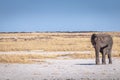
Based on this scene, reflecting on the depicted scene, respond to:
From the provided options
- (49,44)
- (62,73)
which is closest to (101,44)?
(62,73)

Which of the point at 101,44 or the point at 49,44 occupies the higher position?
the point at 101,44

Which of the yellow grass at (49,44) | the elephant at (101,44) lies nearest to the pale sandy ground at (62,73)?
the elephant at (101,44)

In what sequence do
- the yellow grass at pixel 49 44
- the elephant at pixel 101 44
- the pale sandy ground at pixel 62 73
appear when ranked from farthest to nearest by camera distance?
the yellow grass at pixel 49 44
the elephant at pixel 101 44
the pale sandy ground at pixel 62 73

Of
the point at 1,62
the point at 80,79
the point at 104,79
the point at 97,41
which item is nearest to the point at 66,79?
the point at 80,79

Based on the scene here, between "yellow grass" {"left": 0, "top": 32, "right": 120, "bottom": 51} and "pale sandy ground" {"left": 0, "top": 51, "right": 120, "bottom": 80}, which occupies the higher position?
"pale sandy ground" {"left": 0, "top": 51, "right": 120, "bottom": 80}

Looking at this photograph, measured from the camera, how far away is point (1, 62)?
2852 centimetres

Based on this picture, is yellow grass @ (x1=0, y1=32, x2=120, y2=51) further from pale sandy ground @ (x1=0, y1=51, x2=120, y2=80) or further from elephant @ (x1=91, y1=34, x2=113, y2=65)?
pale sandy ground @ (x1=0, y1=51, x2=120, y2=80)

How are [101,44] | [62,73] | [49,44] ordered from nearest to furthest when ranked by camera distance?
[62,73], [101,44], [49,44]

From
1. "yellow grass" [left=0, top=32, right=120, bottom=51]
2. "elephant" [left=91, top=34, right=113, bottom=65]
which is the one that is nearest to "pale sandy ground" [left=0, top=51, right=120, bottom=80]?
"elephant" [left=91, top=34, right=113, bottom=65]

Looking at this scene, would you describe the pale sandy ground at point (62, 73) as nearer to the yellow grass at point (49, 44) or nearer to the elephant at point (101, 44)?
the elephant at point (101, 44)

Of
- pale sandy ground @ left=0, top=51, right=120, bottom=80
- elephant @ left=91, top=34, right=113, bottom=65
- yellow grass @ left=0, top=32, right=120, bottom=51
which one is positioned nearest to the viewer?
pale sandy ground @ left=0, top=51, right=120, bottom=80

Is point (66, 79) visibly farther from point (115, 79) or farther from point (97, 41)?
point (97, 41)

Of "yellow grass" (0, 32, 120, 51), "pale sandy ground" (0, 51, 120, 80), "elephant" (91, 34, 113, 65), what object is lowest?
"yellow grass" (0, 32, 120, 51)

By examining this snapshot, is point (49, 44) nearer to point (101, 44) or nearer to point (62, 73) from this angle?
point (101, 44)
